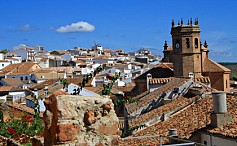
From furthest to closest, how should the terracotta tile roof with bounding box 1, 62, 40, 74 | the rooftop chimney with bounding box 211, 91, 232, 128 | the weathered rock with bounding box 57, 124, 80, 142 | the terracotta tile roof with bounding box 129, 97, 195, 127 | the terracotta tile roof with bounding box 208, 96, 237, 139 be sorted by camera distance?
1. the terracotta tile roof with bounding box 1, 62, 40, 74
2. the terracotta tile roof with bounding box 129, 97, 195, 127
3. the rooftop chimney with bounding box 211, 91, 232, 128
4. the terracotta tile roof with bounding box 208, 96, 237, 139
5. the weathered rock with bounding box 57, 124, 80, 142

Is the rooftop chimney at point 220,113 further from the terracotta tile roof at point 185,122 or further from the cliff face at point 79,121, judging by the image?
the cliff face at point 79,121

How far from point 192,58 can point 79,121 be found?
43.8 m

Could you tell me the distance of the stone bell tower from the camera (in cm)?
4656

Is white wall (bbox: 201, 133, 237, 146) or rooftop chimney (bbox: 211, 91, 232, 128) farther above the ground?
rooftop chimney (bbox: 211, 91, 232, 128)

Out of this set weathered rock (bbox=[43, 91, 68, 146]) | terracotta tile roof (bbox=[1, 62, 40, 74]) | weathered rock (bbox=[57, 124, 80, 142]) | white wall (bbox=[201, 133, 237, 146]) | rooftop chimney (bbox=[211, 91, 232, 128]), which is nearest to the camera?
weathered rock (bbox=[57, 124, 80, 142])

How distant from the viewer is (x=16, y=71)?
235 ft

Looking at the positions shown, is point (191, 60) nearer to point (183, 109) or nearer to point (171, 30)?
point (171, 30)

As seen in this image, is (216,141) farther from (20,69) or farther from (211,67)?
(20,69)

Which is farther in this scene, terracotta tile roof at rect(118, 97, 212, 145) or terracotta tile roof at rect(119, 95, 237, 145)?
terracotta tile roof at rect(118, 97, 212, 145)

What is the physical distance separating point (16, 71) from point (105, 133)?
2720 inches

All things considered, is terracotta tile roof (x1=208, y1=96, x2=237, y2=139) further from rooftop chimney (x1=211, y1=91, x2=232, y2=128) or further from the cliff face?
the cliff face

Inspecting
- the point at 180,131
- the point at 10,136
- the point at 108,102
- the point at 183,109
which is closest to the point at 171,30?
the point at 183,109

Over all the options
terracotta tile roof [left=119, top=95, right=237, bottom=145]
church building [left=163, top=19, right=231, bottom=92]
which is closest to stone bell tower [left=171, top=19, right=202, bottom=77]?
church building [left=163, top=19, right=231, bottom=92]

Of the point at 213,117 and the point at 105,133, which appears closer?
the point at 105,133
